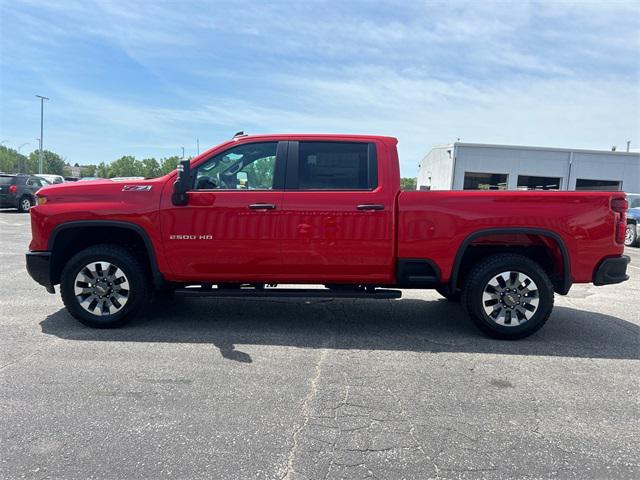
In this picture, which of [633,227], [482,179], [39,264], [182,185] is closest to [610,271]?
[182,185]

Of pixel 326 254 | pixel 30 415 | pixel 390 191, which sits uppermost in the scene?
pixel 390 191

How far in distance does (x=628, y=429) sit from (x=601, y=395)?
1.64 ft

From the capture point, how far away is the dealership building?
99.2 feet

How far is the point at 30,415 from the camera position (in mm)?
3012

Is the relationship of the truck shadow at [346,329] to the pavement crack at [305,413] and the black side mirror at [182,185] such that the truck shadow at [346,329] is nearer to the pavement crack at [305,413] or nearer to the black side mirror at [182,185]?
the pavement crack at [305,413]

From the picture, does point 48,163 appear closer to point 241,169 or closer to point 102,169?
point 102,169

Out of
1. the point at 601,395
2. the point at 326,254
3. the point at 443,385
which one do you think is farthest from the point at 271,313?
the point at 601,395

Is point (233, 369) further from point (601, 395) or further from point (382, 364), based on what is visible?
point (601, 395)

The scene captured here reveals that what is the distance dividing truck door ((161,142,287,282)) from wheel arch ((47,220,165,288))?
231mm

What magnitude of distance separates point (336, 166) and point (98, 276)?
108 inches

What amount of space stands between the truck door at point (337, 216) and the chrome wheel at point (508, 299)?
101 centimetres

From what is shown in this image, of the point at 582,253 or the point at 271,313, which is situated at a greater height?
the point at 582,253

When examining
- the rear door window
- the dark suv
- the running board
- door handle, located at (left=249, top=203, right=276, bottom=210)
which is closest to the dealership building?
the dark suv

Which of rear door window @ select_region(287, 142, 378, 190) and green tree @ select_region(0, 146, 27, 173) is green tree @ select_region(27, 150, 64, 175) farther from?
rear door window @ select_region(287, 142, 378, 190)
